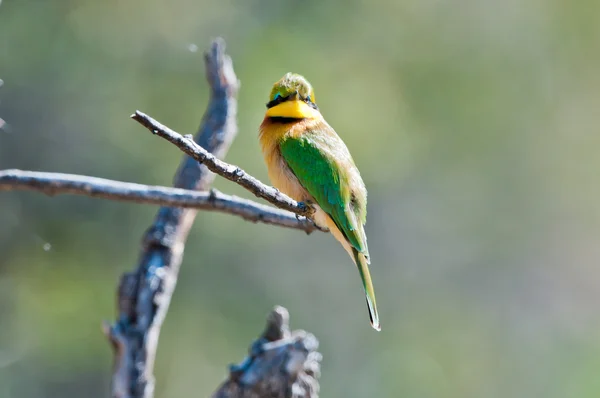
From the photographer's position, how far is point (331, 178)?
315 centimetres

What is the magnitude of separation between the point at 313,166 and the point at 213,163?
2.87 feet

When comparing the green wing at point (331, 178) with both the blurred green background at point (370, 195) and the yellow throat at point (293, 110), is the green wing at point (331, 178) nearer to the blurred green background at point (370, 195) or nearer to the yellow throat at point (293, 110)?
the yellow throat at point (293, 110)

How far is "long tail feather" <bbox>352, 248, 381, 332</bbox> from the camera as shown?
292 cm

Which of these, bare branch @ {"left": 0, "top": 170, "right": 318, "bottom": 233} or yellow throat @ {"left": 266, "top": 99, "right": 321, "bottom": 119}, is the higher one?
yellow throat @ {"left": 266, "top": 99, "right": 321, "bottom": 119}

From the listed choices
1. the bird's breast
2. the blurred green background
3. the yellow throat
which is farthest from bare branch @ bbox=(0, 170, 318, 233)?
the blurred green background

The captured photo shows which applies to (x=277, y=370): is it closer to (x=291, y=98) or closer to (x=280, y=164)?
(x=280, y=164)

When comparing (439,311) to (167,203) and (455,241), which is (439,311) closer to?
(455,241)

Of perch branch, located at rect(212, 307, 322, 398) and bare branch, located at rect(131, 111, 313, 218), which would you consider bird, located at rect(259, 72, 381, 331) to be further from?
bare branch, located at rect(131, 111, 313, 218)

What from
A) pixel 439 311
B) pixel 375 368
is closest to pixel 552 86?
pixel 439 311

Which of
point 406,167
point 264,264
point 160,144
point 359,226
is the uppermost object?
point 406,167

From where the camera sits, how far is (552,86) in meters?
11.2

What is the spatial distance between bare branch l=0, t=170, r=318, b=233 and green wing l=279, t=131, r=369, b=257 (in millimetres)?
142

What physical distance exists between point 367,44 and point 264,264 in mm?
3099

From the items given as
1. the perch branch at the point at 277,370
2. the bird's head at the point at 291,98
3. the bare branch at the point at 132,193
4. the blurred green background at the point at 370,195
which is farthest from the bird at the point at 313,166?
the blurred green background at the point at 370,195
